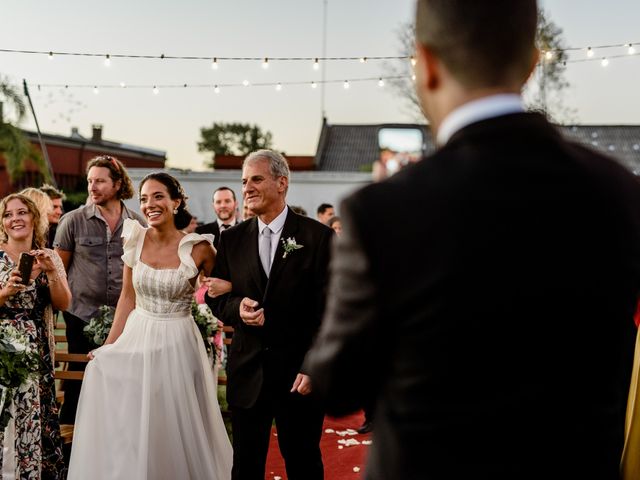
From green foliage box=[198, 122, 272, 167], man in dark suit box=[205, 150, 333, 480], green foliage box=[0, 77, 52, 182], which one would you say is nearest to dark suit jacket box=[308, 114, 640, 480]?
man in dark suit box=[205, 150, 333, 480]

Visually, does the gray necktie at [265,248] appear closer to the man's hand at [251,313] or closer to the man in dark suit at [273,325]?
the man in dark suit at [273,325]

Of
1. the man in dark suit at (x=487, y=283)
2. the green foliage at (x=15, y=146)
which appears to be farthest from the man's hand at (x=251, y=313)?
the green foliage at (x=15, y=146)

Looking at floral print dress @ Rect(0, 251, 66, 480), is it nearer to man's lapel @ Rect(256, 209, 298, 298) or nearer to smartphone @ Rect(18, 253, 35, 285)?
smartphone @ Rect(18, 253, 35, 285)

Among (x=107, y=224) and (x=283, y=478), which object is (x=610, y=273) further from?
(x=107, y=224)

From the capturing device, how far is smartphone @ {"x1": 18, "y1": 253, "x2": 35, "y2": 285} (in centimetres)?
431

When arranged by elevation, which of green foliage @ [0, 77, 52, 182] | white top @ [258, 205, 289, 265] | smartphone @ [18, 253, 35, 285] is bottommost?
smartphone @ [18, 253, 35, 285]

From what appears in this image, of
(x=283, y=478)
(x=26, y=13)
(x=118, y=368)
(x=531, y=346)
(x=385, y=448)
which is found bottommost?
(x=283, y=478)

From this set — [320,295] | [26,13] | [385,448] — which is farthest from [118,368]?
[26,13]

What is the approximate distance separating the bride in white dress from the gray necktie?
2.47 ft

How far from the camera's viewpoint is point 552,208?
42.1 inches

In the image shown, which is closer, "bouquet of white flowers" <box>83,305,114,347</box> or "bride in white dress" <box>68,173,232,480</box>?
"bride in white dress" <box>68,173,232,480</box>

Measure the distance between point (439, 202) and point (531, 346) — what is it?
0.28 metres

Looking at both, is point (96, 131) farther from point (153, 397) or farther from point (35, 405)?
point (153, 397)

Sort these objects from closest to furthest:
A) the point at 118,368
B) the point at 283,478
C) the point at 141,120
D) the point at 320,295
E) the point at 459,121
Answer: the point at 459,121
the point at 320,295
the point at 118,368
the point at 283,478
the point at 141,120
